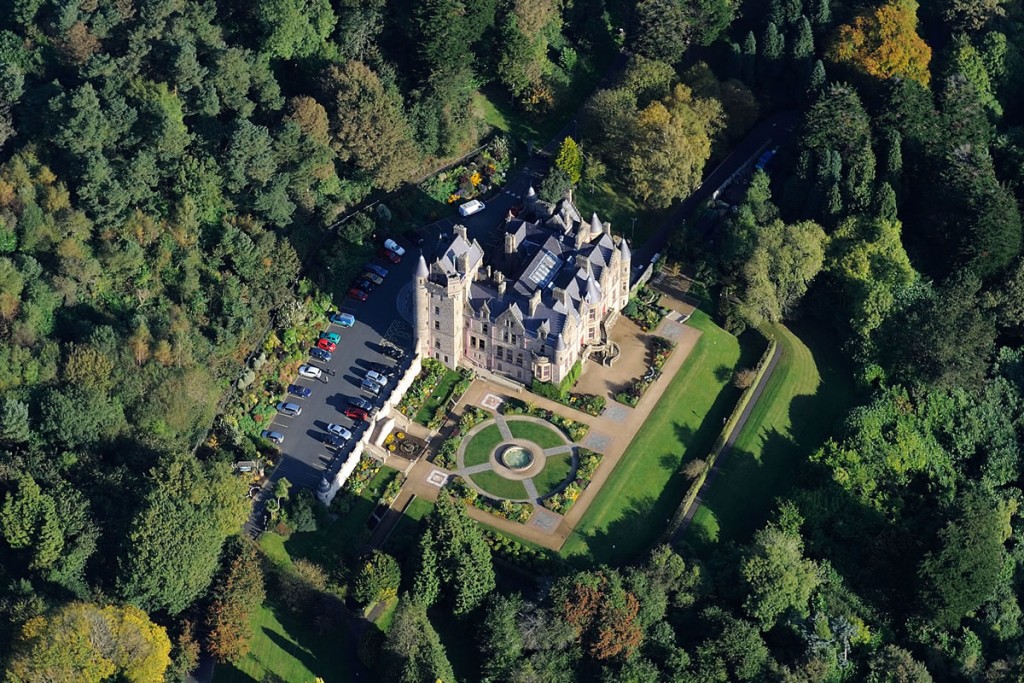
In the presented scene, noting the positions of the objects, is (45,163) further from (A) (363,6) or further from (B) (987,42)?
(B) (987,42)

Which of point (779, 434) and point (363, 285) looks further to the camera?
point (363, 285)

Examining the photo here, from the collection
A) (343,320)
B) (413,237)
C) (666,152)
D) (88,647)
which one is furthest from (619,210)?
(88,647)

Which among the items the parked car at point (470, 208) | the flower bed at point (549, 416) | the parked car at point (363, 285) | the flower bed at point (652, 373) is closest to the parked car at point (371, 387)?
the flower bed at point (549, 416)

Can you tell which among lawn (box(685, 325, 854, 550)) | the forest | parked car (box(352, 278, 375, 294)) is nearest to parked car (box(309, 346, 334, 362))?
the forest

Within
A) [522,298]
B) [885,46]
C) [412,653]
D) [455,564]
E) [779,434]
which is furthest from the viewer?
[885,46]

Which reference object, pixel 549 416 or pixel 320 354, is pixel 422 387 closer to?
pixel 320 354

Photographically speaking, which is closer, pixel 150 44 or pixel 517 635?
pixel 517 635

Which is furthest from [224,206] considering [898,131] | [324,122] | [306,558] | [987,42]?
[987,42]

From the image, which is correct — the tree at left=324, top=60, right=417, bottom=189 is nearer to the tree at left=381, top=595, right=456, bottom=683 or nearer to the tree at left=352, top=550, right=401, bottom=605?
the tree at left=352, top=550, right=401, bottom=605
